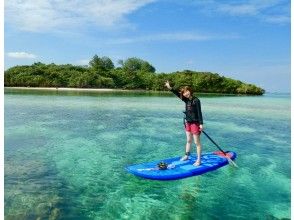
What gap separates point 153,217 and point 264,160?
6.31 m

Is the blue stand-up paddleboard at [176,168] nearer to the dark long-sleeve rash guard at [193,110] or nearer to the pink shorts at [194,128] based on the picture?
the pink shorts at [194,128]

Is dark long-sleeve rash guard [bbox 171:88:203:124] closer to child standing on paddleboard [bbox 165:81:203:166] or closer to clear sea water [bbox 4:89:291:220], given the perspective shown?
child standing on paddleboard [bbox 165:81:203:166]

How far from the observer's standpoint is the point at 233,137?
55.0 ft

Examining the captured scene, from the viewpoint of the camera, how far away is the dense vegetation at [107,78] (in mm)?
75812

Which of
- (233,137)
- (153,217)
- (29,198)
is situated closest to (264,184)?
(153,217)

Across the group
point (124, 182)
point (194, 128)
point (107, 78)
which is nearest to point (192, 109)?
point (194, 128)

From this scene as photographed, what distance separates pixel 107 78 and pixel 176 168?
72347 mm

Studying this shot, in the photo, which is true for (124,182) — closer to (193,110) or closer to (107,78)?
(193,110)

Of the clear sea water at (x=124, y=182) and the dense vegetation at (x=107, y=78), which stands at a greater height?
the dense vegetation at (x=107, y=78)

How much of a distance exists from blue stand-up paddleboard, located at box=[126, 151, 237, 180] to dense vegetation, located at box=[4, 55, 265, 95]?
200ft

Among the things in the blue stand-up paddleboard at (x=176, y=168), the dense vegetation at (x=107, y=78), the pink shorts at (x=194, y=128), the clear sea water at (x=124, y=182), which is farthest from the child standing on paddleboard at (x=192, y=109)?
the dense vegetation at (x=107, y=78)

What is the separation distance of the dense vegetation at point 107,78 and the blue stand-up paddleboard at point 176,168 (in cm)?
6101

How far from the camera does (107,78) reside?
263 feet

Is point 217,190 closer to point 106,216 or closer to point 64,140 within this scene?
point 106,216
